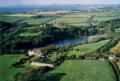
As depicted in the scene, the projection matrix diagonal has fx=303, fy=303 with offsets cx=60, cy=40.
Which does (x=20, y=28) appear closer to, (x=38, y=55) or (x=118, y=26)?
(x=38, y=55)

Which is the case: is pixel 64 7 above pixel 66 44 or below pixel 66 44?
above

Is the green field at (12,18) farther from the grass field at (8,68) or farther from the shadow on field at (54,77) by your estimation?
the shadow on field at (54,77)

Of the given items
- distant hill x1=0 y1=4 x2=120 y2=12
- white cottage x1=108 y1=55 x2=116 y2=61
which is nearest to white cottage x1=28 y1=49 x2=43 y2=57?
distant hill x1=0 y1=4 x2=120 y2=12

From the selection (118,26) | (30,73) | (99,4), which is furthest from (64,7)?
(30,73)

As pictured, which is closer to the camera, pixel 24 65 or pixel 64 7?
pixel 24 65

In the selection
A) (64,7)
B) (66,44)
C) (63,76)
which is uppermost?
(64,7)

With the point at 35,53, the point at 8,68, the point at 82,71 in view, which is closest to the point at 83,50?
the point at 82,71
